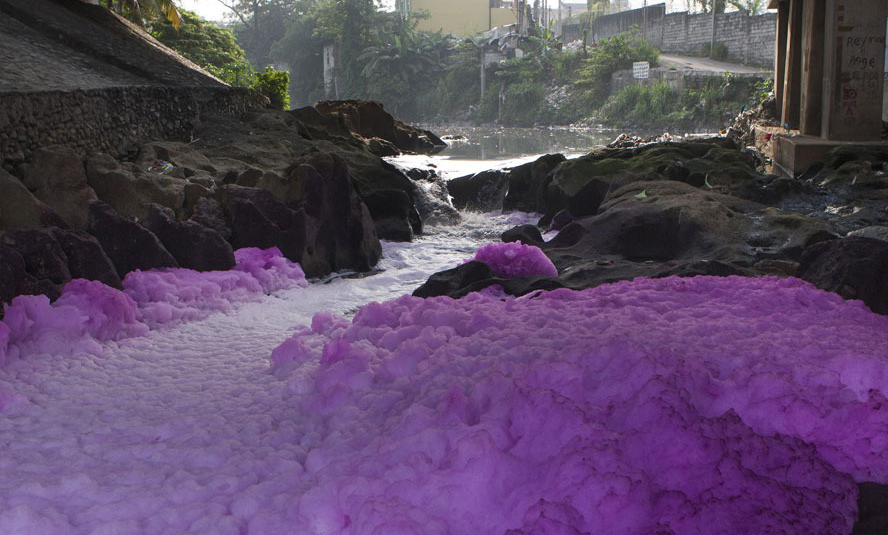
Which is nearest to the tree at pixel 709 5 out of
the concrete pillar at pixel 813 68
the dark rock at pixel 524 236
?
the concrete pillar at pixel 813 68

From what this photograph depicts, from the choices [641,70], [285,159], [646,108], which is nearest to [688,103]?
[646,108]

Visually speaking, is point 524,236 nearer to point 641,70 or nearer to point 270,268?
point 270,268

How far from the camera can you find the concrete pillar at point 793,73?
565 inches

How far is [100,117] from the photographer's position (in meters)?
8.02

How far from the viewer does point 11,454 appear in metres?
2.86

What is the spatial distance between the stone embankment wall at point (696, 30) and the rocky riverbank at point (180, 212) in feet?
95.7

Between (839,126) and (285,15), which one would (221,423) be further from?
(285,15)

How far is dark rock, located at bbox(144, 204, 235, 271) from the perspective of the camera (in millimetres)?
6324

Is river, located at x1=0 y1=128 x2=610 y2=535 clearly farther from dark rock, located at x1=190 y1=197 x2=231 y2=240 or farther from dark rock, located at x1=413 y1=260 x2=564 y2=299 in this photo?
dark rock, located at x1=190 y1=197 x2=231 y2=240

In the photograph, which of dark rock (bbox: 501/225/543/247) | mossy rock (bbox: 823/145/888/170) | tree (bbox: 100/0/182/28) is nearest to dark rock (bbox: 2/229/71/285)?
dark rock (bbox: 501/225/543/247)

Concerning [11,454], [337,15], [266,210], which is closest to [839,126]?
[266,210]

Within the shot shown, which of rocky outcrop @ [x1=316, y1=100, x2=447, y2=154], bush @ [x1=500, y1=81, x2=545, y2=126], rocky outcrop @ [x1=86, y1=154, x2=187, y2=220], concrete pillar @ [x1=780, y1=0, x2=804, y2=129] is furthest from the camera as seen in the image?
bush @ [x1=500, y1=81, x2=545, y2=126]

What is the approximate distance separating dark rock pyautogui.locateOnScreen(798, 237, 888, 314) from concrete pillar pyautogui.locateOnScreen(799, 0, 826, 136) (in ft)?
28.4

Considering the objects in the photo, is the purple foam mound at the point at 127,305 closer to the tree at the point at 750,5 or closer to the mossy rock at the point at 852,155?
the mossy rock at the point at 852,155
